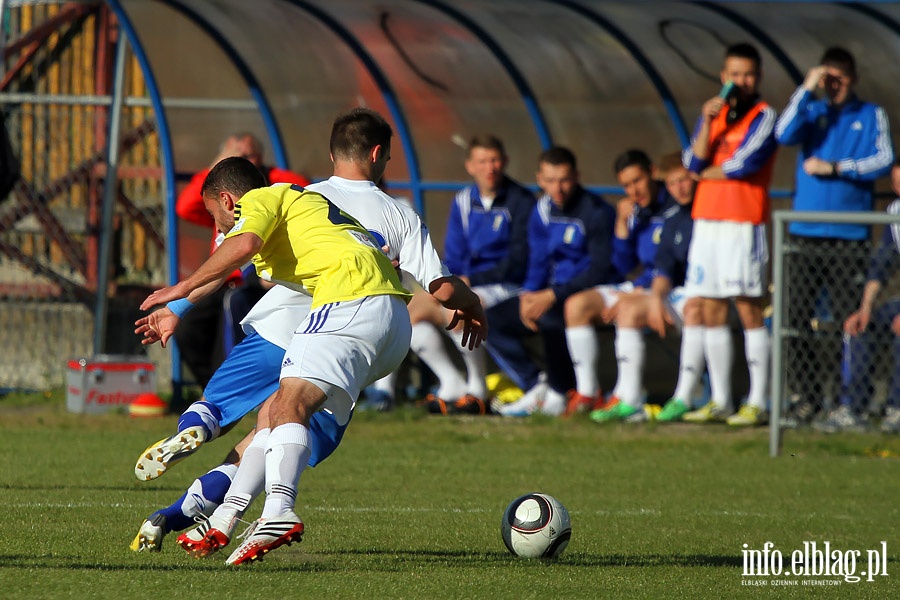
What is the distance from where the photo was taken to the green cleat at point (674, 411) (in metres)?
10.8

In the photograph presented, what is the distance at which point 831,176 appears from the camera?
10.5 m

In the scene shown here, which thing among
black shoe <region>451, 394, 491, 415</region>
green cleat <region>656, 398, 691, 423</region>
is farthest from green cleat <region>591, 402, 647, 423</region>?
black shoe <region>451, 394, 491, 415</region>

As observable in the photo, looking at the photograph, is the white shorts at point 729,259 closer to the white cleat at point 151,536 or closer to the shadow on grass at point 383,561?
the shadow on grass at point 383,561

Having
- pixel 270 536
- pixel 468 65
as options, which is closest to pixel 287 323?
pixel 270 536

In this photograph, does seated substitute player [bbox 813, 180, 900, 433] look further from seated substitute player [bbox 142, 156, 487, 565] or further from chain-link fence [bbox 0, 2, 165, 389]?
chain-link fence [bbox 0, 2, 165, 389]

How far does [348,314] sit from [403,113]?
7796mm

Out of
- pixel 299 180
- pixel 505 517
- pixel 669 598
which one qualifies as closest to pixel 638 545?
pixel 505 517

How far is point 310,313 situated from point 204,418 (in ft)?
2.07

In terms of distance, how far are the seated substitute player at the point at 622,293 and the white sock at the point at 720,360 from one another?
57 cm

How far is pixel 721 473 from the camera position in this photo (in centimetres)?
870

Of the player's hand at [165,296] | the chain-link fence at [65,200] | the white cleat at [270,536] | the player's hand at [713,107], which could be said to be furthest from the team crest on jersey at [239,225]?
the chain-link fence at [65,200]

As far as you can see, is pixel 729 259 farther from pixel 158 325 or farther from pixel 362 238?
pixel 158 325

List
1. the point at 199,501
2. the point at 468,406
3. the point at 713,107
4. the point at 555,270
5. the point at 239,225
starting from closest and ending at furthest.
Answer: the point at 239,225
the point at 199,501
the point at 713,107
the point at 468,406
the point at 555,270

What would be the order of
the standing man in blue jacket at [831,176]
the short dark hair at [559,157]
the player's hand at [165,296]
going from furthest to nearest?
1. the short dark hair at [559,157]
2. the standing man in blue jacket at [831,176]
3. the player's hand at [165,296]
